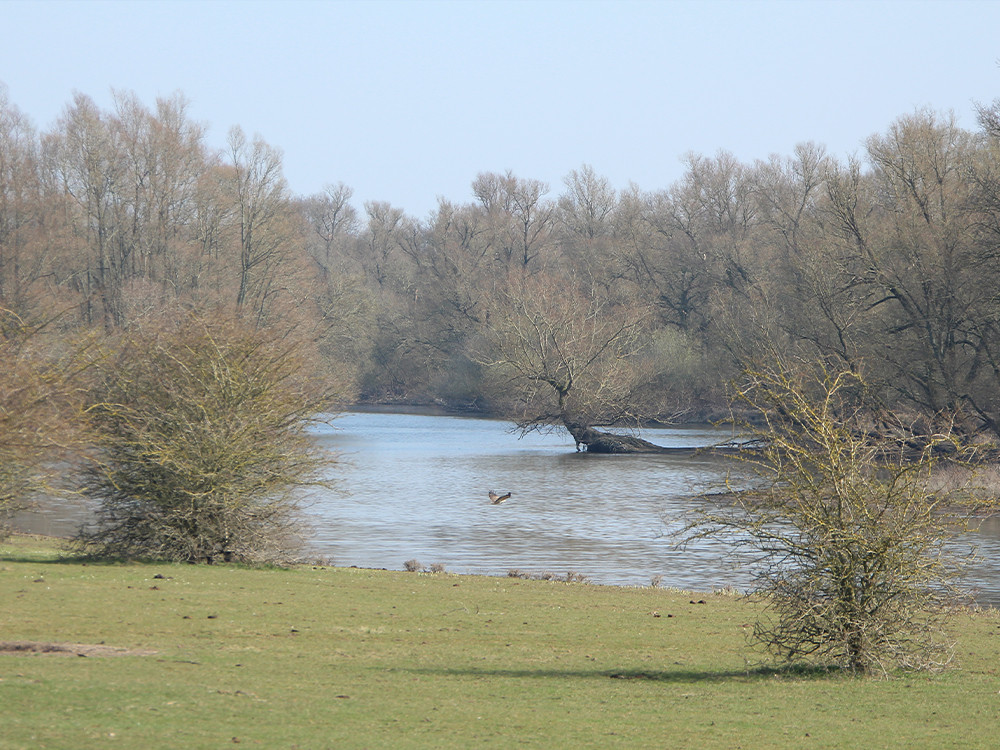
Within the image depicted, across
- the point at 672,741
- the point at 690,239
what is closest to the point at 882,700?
the point at 672,741

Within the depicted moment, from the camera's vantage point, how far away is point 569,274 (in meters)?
83.7

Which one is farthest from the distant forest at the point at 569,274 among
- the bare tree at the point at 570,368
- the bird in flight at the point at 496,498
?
the bird in flight at the point at 496,498

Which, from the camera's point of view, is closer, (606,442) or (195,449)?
(195,449)

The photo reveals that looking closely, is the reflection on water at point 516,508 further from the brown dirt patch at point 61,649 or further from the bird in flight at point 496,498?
the brown dirt patch at point 61,649

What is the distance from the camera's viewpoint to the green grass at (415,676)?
30.1ft

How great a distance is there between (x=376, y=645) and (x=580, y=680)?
311 centimetres

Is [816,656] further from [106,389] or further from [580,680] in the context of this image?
[106,389]

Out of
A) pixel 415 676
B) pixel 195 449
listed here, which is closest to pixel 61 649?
pixel 415 676

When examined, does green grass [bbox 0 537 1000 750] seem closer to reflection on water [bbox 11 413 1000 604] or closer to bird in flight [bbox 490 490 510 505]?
reflection on water [bbox 11 413 1000 604]

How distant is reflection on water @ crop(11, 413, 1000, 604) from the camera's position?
27281 mm

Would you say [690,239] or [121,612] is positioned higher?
[690,239]

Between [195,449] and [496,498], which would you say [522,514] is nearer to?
[496,498]

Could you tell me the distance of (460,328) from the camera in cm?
8888

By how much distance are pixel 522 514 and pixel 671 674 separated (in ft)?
80.3
